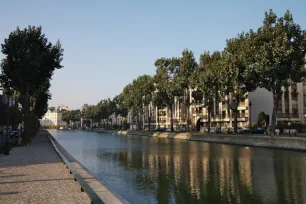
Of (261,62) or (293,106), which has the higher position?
(261,62)

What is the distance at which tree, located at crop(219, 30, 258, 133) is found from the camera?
42938mm

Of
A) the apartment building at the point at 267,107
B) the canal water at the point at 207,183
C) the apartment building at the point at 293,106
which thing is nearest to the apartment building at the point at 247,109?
the apartment building at the point at 267,107

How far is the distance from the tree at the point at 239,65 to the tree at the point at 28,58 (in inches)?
893

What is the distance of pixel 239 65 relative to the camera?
47.6 m

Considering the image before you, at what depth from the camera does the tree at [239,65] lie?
1690 inches

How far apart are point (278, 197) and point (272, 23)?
1329 inches

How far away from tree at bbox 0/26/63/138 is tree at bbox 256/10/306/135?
2601 cm

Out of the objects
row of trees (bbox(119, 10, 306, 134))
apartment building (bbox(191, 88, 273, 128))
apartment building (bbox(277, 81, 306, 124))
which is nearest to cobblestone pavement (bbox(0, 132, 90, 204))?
row of trees (bbox(119, 10, 306, 134))

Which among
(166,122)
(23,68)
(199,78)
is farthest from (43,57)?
(166,122)

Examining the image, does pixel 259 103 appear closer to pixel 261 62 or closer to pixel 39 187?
pixel 261 62

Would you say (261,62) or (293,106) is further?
(293,106)

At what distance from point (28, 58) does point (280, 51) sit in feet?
97.7

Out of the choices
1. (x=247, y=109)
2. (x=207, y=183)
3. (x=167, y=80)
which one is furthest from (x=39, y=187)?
(x=247, y=109)

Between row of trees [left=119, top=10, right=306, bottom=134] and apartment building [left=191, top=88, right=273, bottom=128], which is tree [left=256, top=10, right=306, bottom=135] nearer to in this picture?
row of trees [left=119, top=10, right=306, bottom=134]
